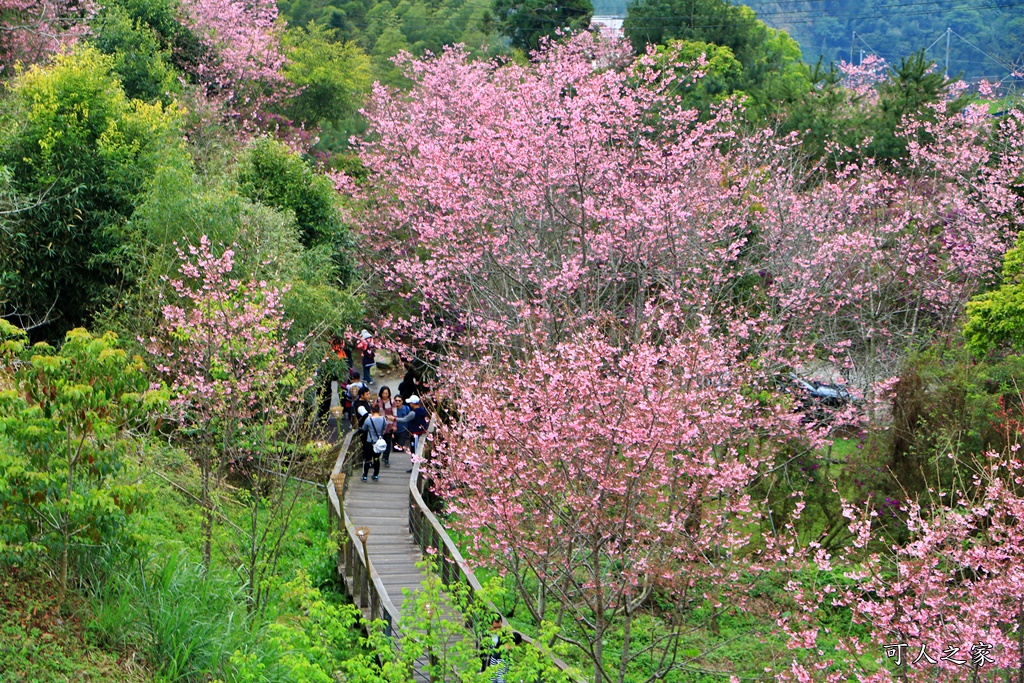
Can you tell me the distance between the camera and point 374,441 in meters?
16.5

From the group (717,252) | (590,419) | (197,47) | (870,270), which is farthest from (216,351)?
(197,47)

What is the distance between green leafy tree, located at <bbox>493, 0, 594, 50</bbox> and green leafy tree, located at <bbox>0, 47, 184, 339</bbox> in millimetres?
20293

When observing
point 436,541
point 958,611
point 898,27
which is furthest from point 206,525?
point 898,27

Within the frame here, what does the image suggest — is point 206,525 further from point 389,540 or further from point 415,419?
point 415,419

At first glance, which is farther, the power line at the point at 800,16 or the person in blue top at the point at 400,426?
the power line at the point at 800,16

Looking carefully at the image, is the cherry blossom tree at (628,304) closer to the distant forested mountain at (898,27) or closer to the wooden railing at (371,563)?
the wooden railing at (371,563)

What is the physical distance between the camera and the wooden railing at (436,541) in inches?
461

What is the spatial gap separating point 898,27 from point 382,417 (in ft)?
269

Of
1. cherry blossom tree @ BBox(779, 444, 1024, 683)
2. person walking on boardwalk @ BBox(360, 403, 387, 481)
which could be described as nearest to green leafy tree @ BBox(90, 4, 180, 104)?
person walking on boardwalk @ BBox(360, 403, 387, 481)

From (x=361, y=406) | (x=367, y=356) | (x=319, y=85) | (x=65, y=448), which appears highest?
(x=319, y=85)

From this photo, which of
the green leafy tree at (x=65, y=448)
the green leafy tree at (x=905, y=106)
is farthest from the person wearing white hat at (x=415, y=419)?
the green leafy tree at (x=905, y=106)

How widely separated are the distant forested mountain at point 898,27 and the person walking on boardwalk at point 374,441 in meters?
57.5

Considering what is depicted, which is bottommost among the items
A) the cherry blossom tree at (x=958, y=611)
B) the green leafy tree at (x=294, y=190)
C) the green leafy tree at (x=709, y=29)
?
the cherry blossom tree at (x=958, y=611)

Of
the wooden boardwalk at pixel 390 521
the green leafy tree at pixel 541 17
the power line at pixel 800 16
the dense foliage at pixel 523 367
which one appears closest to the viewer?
the dense foliage at pixel 523 367
